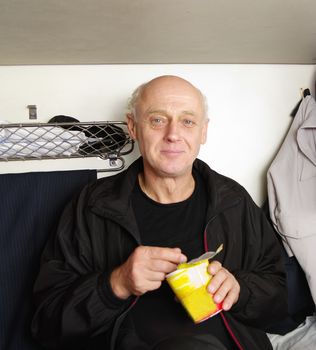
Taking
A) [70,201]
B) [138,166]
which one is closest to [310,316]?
[138,166]

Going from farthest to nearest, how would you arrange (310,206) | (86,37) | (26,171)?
(26,171) → (310,206) → (86,37)

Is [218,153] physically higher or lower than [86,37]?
lower

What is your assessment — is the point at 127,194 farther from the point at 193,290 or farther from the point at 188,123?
the point at 193,290

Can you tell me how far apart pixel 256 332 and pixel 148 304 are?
1.08 ft

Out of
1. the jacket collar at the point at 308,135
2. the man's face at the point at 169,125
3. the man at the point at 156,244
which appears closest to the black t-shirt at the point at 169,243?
the man at the point at 156,244

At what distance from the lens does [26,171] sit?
1.30 metres

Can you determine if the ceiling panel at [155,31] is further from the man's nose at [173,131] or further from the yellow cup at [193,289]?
the yellow cup at [193,289]

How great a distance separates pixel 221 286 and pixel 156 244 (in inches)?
10.6

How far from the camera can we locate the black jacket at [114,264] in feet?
2.89

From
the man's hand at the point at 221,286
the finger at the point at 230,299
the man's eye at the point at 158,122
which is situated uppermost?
the man's eye at the point at 158,122

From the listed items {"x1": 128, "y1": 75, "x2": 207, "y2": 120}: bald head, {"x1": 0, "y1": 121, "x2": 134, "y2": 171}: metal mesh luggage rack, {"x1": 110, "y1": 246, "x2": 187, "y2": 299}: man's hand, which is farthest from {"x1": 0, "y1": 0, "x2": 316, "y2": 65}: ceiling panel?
{"x1": 110, "y1": 246, "x2": 187, "y2": 299}: man's hand

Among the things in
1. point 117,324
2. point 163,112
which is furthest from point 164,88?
point 117,324

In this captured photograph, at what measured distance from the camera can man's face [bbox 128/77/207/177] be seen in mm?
1004

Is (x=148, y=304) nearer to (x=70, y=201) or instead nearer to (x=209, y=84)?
(x=70, y=201)
